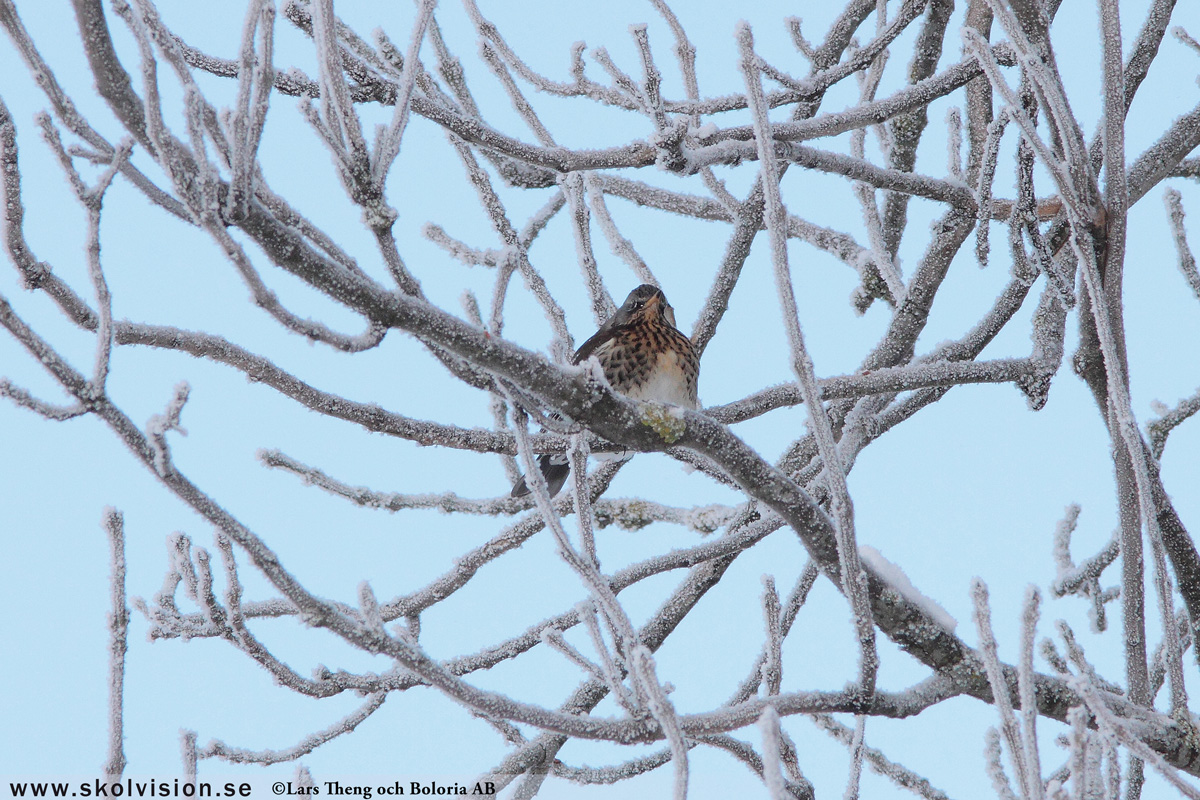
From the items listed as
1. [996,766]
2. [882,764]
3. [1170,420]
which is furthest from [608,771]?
[1170,420]

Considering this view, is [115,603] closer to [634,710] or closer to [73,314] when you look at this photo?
[73,314]

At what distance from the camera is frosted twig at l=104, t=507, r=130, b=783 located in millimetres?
1940

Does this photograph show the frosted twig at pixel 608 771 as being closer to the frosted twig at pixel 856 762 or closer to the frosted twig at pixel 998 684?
the frosted twig at pixel 856 762

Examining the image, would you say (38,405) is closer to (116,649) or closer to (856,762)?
(116,649)

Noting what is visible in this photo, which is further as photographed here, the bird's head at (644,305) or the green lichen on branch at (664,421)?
the bird's head at (644,305)

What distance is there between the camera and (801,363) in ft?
6.24

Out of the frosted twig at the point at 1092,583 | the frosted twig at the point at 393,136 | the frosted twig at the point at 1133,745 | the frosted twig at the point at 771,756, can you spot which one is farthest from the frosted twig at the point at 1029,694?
the frosted twig at the point at 1092,583

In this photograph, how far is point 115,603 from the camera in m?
1.98

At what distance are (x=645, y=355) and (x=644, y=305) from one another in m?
0.28

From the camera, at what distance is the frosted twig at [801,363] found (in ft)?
6.02

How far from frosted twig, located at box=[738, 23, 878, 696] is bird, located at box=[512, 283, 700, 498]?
2.81 m

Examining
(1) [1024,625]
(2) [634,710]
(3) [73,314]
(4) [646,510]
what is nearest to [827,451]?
(1) [1024,625]

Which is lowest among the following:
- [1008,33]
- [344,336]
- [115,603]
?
[115,603]

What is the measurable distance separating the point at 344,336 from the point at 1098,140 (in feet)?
6.74
